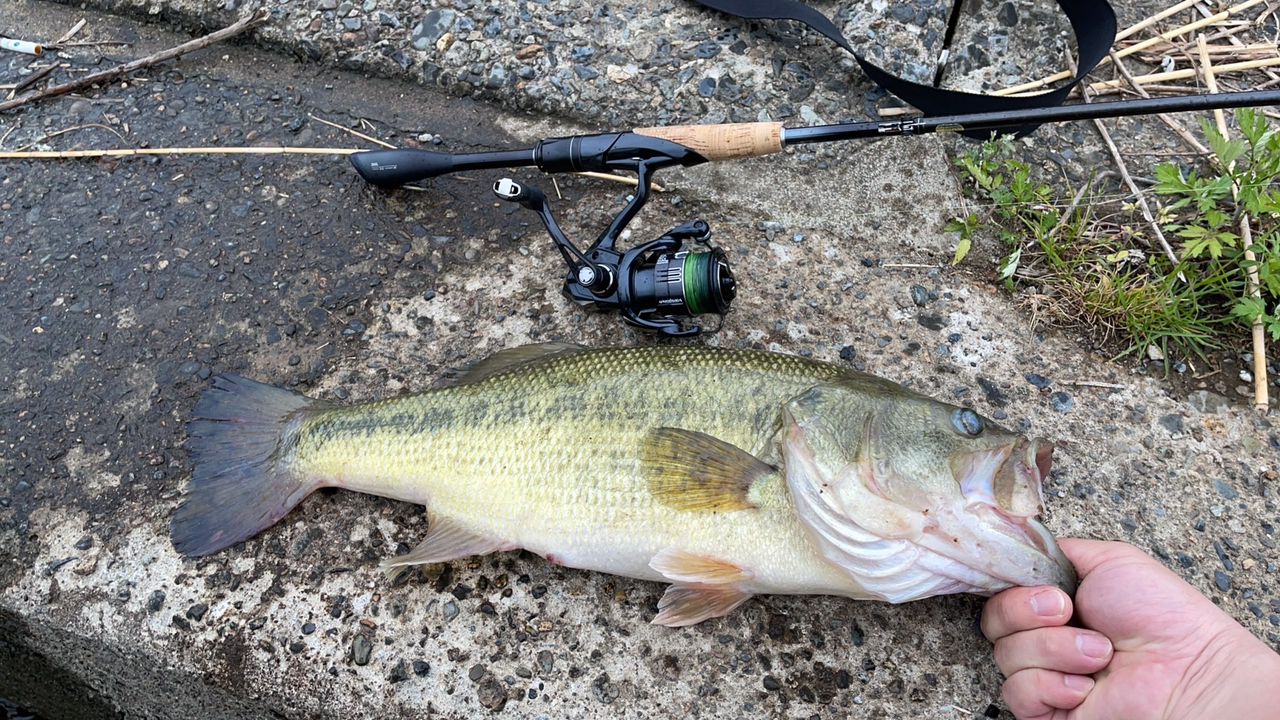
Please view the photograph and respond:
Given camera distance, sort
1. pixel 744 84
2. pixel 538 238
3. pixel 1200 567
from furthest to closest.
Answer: pixel 744 84 < pixel 538 238 < pixel 1200 567

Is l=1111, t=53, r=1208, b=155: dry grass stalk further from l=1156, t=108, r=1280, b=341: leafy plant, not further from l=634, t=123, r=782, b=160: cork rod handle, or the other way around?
l=634, t=123, r=782, b=160: cork rod handle

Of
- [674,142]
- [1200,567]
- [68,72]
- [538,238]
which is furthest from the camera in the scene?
[68,72]

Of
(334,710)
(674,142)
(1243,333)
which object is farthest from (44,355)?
(1243,333)

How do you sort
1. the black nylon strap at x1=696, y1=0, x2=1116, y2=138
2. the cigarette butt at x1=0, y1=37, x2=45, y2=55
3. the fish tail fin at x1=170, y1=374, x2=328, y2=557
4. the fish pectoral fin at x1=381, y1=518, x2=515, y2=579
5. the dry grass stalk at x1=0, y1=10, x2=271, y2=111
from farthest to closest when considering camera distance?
the cigarette butt at x1=0, y1=37, x2=45, y2=55 < the dry grass stalk at x1=0, y1=10, x2=271, y2=111 < the black nylon strap at x1=696, y1=0, x2=1116, y2=138 < the fish tail fin at x1=170, y1=374, x2=328, y2=557 < the fish pectoral fin at x1=381, y1=518, x2=515, y2=579

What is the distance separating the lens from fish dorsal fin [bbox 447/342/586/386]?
2.65 m

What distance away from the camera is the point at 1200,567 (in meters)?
2.49

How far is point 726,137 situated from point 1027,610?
1986mm

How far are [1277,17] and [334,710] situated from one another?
212 inches

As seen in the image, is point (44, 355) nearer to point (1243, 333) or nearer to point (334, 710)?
point (334, 710)

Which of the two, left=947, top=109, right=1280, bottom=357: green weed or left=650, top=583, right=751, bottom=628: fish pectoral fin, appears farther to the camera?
left=947, top=109, right=1280, bottom=357: green weed

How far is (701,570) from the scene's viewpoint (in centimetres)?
219

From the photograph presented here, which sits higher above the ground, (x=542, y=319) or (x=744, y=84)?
(x=744, y=84)

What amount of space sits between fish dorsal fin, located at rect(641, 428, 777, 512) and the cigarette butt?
4.31 metres

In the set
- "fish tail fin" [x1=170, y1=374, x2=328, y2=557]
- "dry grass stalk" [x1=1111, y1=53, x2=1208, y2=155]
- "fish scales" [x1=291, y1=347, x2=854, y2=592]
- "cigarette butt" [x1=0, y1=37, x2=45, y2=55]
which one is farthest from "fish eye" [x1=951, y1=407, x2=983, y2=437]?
"cigarette butt" [x1=0, y1=37, x2=45, y2=55]
